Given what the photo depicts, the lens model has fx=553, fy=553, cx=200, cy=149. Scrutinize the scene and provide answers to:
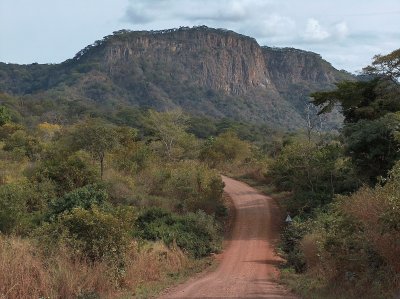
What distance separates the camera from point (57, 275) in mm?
11047

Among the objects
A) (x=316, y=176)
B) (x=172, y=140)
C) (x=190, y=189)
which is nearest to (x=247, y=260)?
(x=316, y=176)

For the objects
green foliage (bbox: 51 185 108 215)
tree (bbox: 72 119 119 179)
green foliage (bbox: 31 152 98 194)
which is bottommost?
green foliage (bbox: 51 185 108 215)

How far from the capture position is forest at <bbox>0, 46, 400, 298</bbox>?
35.4ft

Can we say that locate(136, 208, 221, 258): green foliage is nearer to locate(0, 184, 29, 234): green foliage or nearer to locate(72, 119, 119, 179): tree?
locate(0, 184, 29, 234): green foliage

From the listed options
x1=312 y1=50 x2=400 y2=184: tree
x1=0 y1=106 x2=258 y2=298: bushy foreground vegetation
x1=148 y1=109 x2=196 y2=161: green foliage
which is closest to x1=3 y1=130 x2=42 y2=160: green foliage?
x1=0 y1=106 x2=258 y2=298: bushy foreground vegetation

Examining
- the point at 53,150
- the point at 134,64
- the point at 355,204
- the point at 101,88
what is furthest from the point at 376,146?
the point at 134,64

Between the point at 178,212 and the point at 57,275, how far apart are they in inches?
542

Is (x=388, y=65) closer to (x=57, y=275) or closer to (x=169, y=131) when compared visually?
(x=57, y=275)

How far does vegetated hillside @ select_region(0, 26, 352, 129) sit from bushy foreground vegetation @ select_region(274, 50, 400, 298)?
345 feet

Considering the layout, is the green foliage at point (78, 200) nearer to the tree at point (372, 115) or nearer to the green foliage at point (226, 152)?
the tree at point (372, 115)

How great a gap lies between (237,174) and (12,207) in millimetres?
26875

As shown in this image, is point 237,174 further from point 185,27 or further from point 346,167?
point 185,27

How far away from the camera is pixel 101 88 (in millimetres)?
137250

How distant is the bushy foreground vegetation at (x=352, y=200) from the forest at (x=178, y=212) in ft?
0.13
